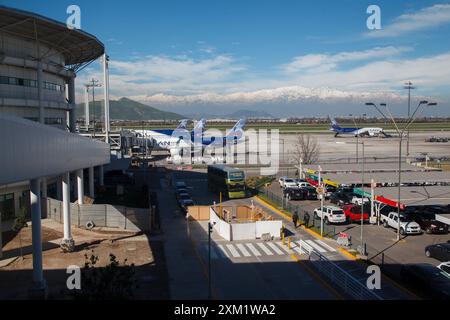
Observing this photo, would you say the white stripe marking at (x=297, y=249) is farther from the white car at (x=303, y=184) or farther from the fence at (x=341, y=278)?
the white car at (x=303, y=184)

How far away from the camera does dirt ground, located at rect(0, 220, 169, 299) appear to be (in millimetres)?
19263

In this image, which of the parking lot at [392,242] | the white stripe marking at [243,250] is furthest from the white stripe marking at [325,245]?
the white stripe marking at [243,250]

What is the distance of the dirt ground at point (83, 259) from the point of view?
19.3 meters

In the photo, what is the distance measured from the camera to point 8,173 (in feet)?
40.0

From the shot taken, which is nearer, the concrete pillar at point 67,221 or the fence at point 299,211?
the concrete pillar at point 67,221

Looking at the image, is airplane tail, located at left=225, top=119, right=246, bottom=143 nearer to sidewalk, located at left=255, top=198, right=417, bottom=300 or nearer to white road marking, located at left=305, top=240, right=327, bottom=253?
sidewalk, located at left=255, top=198, right=417, bottom=300

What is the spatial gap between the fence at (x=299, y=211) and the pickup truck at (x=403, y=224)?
3882mm

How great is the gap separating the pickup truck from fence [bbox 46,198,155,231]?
666 inches

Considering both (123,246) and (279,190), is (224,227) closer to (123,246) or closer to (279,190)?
(123,246)

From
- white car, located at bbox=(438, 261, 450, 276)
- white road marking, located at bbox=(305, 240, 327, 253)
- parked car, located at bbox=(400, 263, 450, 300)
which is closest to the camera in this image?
parked car, located at bbox=(400, 263, 450, 300)

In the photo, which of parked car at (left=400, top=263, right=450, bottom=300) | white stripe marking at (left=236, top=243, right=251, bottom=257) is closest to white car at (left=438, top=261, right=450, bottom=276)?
parked car at (left=400, top=263, right=450, bottom=300)

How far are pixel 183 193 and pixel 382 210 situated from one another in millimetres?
18315

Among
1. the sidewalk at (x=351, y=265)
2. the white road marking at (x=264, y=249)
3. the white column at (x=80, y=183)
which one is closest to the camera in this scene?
the sidewalk at (x=351, y=265)

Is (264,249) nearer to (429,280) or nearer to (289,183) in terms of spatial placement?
(429,280)
